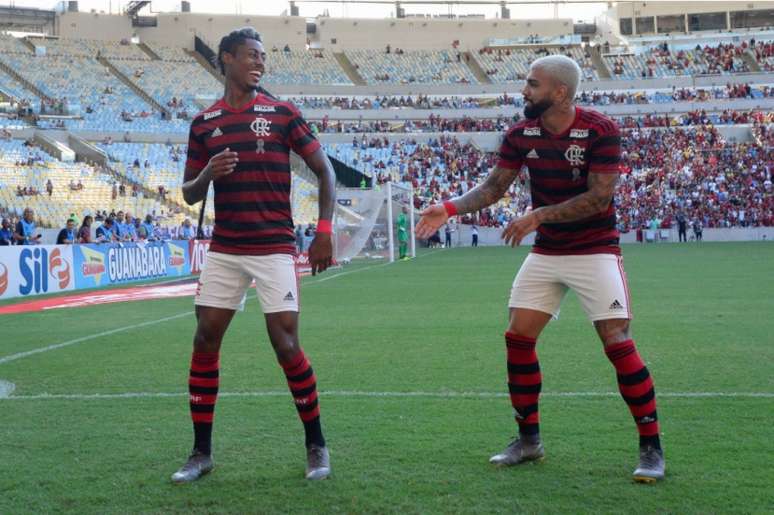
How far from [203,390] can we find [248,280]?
0.62 meters

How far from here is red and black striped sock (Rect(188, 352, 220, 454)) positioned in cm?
504

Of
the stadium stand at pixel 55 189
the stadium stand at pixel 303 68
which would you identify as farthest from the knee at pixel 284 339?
the stadium stand at pixel 303 68

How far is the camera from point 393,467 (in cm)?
488

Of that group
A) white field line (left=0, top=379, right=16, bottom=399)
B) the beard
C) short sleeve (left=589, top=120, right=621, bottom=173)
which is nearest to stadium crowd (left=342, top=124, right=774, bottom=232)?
white field line (left=0, top=379, right=16, bottom=399)

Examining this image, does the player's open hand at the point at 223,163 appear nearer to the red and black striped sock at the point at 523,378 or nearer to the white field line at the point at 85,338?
the red and black striped sock at the point at 523,378

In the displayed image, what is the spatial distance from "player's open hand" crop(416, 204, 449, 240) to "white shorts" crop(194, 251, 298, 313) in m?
0.71

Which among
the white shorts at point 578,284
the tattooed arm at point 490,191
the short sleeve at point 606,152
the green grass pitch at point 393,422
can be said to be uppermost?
the short sleeve at point 606,152

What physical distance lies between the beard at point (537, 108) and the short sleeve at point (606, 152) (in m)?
0.30

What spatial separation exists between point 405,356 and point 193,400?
4107mm

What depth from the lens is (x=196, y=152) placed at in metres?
5.19

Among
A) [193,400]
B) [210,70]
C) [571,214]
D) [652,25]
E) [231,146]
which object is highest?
[652,25]

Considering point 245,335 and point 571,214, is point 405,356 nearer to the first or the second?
point 245,335

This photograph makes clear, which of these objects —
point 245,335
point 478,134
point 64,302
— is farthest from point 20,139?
point 245,335

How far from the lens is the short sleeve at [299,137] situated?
5043mm
